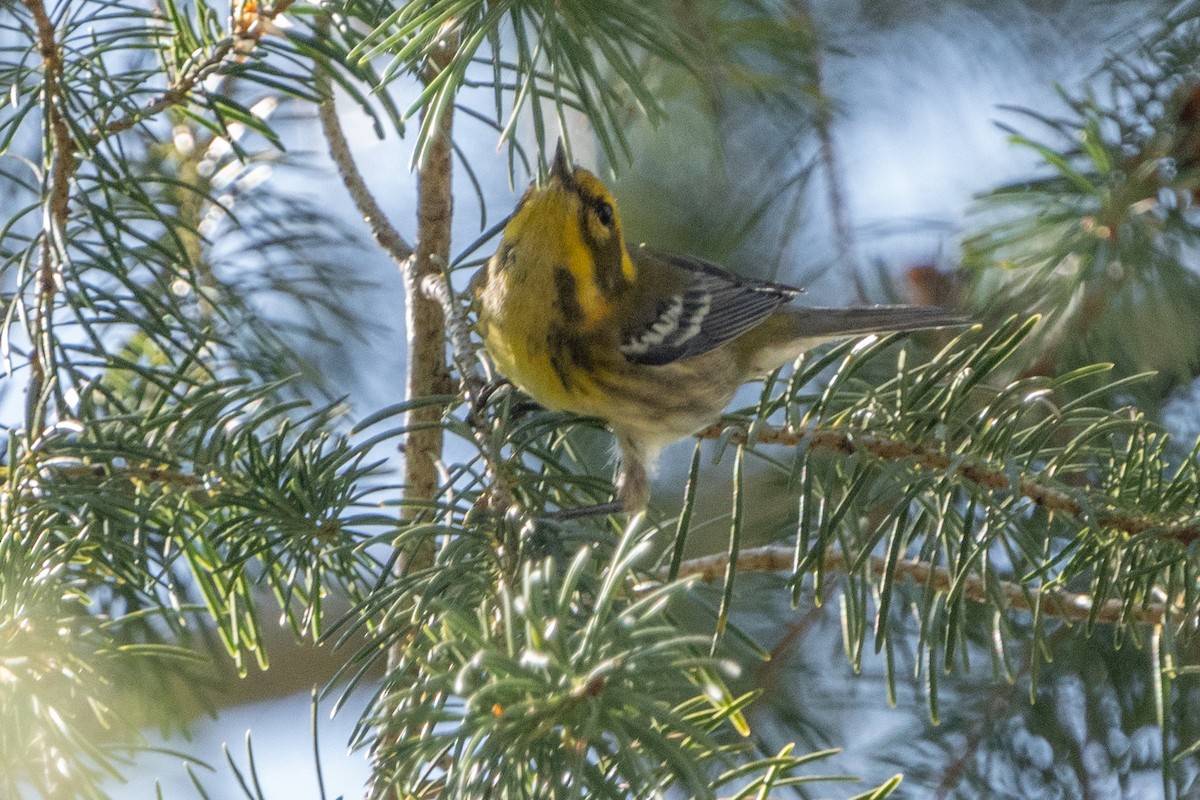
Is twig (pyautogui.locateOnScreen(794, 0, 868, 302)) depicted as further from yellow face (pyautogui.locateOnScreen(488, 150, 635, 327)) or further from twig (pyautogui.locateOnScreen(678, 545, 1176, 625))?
twig (pyautogui.locateOnScreen(678, 545, 1176, 625))

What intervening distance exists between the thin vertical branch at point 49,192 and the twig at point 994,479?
89 cm

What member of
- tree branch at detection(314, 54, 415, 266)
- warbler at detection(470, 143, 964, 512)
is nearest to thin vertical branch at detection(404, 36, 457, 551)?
tree branch at detection(314, 54, 415, 266)

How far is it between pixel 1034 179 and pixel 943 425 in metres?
0.99

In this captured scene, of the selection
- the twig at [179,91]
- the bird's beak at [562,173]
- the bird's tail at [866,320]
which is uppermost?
the twig at [179,91]

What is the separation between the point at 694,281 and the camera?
2857 millimetres

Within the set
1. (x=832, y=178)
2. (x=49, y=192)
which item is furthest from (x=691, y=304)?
(x=49, y=192)

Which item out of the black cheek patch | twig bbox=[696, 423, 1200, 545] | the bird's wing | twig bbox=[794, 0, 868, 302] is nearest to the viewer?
twig bbox=[696, 423, 1200, 545]

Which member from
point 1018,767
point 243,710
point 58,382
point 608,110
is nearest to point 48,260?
point 58,382

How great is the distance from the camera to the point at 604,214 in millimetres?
2430

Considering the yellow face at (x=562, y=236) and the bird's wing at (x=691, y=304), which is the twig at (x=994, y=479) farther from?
the bird's wing at (x=691, y=304)

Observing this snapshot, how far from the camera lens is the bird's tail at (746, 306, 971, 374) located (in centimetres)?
252

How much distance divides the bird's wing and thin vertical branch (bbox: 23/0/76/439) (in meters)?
1.20

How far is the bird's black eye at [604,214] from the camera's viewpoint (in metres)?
2.41

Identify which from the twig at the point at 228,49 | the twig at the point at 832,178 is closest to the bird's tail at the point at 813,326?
the twig at the point at 832,178
